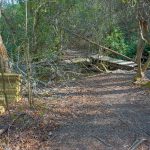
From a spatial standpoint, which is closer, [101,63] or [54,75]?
[54,75]

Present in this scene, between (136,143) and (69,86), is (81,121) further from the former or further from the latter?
(69,86)

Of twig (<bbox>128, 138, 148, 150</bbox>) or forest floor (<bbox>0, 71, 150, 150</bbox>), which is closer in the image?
twig (<bbox>128, 138, 148, 150</bbox>)

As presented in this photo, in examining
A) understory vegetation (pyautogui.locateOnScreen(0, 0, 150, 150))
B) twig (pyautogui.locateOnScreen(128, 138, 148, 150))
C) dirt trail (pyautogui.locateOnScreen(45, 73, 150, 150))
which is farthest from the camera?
understory vegetation (pyautogui.locateOnScreen(0, 0, 150, 150))

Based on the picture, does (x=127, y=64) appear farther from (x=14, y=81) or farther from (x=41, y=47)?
(x=14, y=81)

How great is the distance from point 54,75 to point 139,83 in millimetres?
2125

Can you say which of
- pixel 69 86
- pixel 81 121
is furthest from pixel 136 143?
pixel 69 86

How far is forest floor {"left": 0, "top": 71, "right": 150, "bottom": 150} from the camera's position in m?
6.13

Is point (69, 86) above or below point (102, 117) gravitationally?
below

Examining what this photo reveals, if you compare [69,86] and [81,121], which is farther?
[69,86]

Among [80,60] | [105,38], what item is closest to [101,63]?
[80,60]

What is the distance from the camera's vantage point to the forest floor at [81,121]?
6.13m

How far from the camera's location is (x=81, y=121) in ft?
23.0

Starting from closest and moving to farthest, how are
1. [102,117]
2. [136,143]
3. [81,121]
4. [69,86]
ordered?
1. [136,143]
2. [81,121]
3. [102,117]
4. [69,86]

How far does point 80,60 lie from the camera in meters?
14.6
